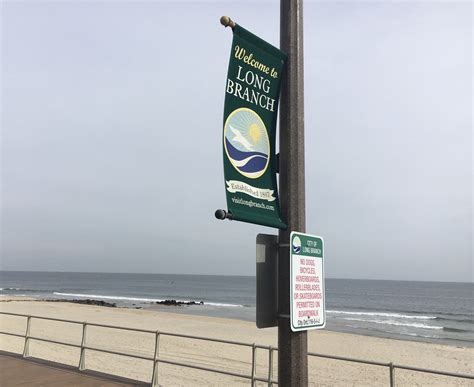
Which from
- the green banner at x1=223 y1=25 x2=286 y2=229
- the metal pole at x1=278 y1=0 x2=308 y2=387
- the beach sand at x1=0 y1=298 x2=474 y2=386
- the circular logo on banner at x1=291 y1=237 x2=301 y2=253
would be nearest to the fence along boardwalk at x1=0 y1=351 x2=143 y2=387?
the beach sand at x1=0 y1=298 x2=474 y2=386

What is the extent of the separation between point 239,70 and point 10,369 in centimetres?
829

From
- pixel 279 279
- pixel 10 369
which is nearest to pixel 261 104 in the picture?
pixel 279 279

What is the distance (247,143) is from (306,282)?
1194 mm

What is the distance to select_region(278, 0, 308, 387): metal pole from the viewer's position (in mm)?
A: 3383

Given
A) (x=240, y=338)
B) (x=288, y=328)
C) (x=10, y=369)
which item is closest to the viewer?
(x=288, y=328)

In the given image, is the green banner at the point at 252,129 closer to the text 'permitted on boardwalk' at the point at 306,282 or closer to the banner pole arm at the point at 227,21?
the banner pole arm at the point at 227,21

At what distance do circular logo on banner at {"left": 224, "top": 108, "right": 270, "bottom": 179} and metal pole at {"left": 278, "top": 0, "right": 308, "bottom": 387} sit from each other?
20 centimetres

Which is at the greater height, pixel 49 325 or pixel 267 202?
pixel 267 202

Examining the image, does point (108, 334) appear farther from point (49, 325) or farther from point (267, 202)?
point (267, 202)

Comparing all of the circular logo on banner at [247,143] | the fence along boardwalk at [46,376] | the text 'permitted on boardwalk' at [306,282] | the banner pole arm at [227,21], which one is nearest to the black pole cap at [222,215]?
the circular logo on banner at [247,143]

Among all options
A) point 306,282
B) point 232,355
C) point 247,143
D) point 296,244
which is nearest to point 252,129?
point 247,143

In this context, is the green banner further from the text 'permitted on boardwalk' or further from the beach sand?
the beach sand

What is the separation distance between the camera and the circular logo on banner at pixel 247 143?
11.0 feet

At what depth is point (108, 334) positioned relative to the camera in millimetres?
24219
